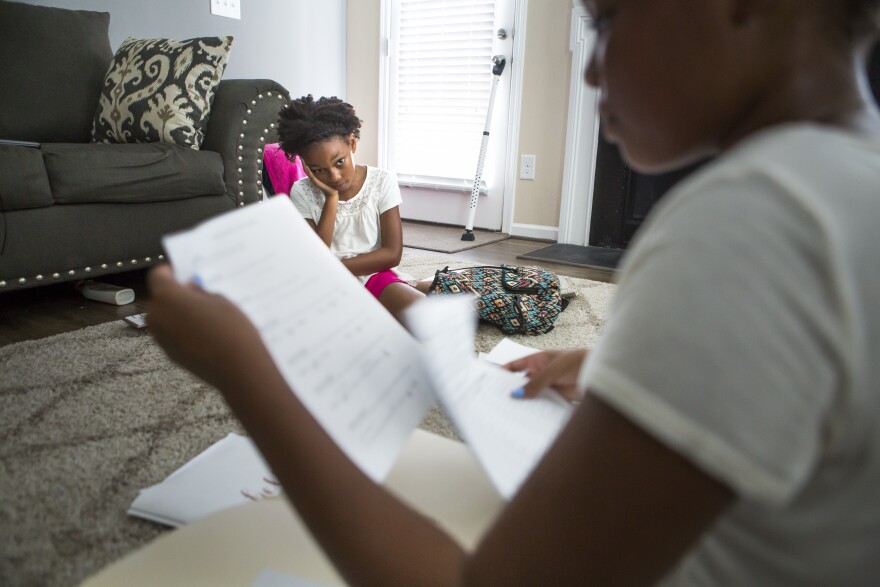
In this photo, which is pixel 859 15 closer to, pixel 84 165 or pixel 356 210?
pixel 356 210

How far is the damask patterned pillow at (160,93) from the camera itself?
2002 millimetres

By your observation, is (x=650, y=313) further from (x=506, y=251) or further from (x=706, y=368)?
(x=506, y=251)

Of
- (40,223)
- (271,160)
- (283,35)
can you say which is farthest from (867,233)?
(283,35)

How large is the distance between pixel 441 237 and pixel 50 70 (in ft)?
5.80

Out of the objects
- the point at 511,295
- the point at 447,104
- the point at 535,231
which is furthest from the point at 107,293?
the point at 447,104

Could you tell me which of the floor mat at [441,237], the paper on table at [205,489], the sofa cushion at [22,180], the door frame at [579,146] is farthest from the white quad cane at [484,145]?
the paper on table at [205,489]

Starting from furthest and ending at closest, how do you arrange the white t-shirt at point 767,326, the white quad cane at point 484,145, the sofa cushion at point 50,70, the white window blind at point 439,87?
the white window blind at point 439,87 < the white quad cane at point 484,145 < the sofa cushion at point 50,70 < the white t-shirt at point 767,326

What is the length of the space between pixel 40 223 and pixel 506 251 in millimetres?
1839

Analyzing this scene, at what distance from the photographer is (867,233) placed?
0.75 ft

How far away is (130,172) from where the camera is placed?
1.75 meters

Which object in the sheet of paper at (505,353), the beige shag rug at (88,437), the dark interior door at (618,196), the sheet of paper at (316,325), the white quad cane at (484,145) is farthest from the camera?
the white quad cane at (484,145)

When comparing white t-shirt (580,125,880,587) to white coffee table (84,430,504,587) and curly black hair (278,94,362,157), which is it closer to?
white coffee table (84,430,504,587)

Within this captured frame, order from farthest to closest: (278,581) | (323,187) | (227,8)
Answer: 1. (227,8)
2. (323,187)
3. (278,581)

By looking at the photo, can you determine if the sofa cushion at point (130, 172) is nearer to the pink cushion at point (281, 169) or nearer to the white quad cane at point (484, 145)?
the pink cushion at point (281, 169)
